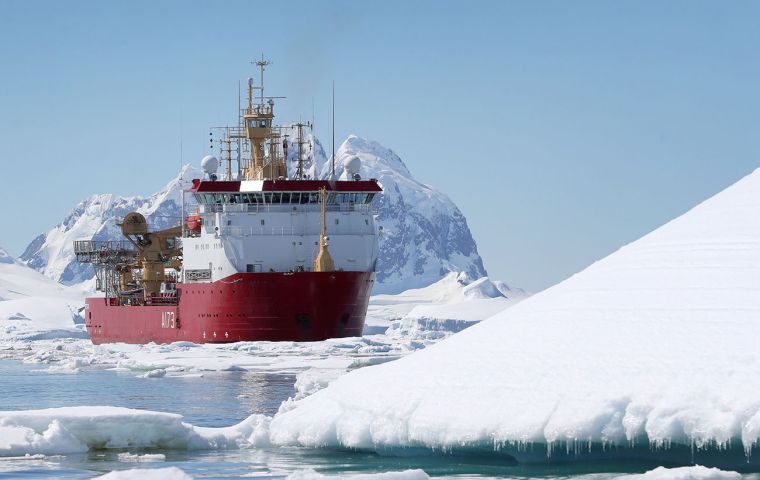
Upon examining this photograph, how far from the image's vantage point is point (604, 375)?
13.4 metres

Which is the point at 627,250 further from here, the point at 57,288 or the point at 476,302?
the point at 57,288

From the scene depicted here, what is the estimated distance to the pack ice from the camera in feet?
41.6

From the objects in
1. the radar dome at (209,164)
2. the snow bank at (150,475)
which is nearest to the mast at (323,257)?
the radar dome at (209,164)

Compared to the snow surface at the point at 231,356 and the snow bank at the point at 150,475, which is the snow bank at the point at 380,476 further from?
the snow surface at the point at 231,356

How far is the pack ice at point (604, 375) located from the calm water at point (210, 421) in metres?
0.24

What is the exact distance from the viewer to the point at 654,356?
1341 centimetres

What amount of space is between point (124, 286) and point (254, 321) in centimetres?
1863

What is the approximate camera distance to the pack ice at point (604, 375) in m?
12.7

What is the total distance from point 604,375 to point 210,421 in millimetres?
8938

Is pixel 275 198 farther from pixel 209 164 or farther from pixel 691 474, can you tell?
pixel 691 474

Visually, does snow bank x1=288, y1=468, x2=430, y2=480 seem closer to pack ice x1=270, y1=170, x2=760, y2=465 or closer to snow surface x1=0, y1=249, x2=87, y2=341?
pack ice x1=270, y1=170, x2=760, y2=465

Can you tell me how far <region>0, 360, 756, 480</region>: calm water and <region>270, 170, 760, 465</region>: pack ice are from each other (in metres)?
0.24

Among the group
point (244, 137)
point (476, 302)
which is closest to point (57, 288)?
point (476, 302)

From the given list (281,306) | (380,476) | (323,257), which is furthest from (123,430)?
(323,257)
